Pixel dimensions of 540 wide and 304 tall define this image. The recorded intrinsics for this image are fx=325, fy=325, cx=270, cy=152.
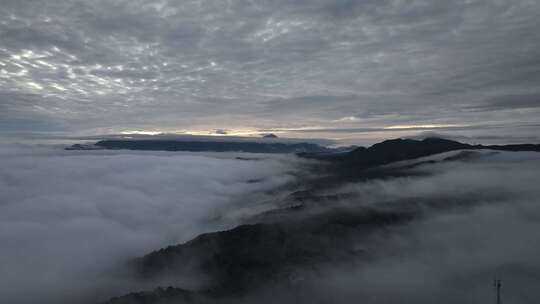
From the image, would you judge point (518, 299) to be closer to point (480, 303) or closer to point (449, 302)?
point (480, 303)

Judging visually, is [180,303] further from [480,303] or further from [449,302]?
[480,303]

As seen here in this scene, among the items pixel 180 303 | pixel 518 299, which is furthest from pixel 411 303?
pixel 180 303

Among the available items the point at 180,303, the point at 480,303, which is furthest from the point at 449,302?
the point at 180,303

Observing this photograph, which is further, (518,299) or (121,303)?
(518,299)

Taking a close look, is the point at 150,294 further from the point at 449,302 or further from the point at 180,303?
the point at 449,302

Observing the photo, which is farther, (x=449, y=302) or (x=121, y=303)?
(x=449, y=302)

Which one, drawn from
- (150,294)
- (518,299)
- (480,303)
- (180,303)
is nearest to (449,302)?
(480,303)
